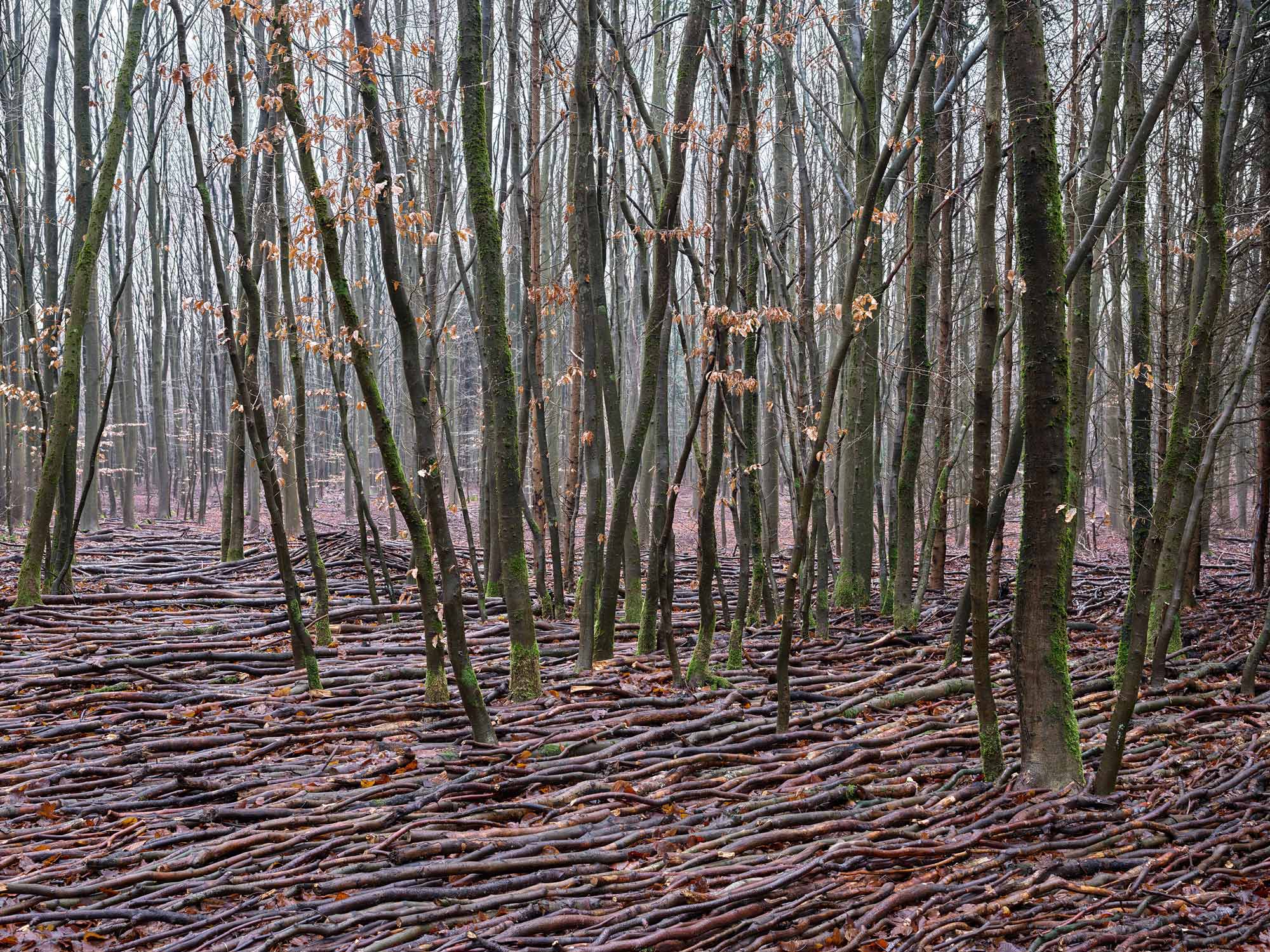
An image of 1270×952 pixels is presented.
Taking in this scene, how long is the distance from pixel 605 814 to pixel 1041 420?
2.64m

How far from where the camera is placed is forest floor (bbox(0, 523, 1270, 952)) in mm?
3049

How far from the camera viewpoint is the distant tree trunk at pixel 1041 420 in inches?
152

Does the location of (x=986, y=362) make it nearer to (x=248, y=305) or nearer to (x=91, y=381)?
(x=248, y=305)

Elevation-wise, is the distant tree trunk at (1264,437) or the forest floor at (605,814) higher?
the distant tree trunk at (1264,437)

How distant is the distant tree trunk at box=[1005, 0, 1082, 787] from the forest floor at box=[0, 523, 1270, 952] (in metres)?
0.28

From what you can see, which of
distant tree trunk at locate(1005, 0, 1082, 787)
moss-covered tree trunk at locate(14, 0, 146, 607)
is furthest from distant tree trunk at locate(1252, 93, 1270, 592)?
moss-covered tree trunk at locate(14, 0, 146, 607)

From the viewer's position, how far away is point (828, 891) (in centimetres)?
321

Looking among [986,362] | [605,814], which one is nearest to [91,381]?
[605,814]

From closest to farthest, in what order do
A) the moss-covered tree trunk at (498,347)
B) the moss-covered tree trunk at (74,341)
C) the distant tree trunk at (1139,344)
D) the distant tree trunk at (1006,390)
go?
the moss-covered tree trunk at (498,347)
the distant tree trunk at (1139,344)
the moss-covered tree trunk at (74,341)
the distant tree trunk at (1006,390)

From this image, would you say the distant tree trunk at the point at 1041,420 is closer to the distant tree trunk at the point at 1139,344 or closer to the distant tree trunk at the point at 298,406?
the distant tree trunk at the point at 1139,344

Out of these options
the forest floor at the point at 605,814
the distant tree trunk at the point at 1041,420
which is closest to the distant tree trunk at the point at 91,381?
the forest floor at the point at 605,814

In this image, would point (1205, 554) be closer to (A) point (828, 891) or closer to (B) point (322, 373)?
(A) point (828, 891)

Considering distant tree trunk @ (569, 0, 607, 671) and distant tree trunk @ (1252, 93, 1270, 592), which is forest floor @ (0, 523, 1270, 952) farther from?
distant tree trunk @ (1252, 93, 1270, 592)

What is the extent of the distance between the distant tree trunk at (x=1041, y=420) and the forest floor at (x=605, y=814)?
285 mm
